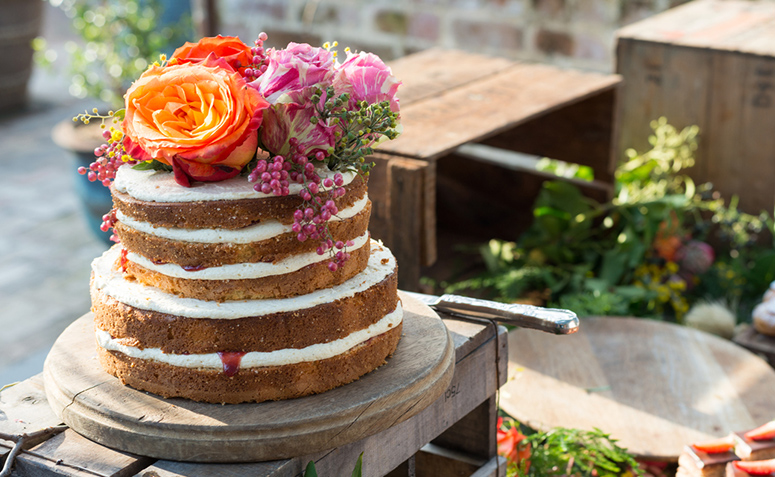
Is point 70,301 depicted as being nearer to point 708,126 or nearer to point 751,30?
point 708,126

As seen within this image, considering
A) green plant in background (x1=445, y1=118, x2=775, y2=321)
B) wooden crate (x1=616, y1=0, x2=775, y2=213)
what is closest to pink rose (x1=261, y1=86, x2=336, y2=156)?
green plant in background (x1=445, y1=118, x2=775, y2=321)

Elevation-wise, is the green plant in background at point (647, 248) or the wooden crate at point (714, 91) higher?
the wooden crate at point (714, 91)

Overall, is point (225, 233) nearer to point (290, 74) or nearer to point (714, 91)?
point (290, 74)

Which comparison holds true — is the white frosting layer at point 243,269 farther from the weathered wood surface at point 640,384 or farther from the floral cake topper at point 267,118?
the weathered wood surface at point 640,384

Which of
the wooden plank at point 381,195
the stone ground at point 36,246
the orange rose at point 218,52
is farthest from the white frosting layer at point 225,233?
the stone ground at point 36,246

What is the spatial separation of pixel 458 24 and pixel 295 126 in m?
2.83

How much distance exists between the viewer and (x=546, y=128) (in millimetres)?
2799

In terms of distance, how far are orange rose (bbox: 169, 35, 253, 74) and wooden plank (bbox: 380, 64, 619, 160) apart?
0.82 m

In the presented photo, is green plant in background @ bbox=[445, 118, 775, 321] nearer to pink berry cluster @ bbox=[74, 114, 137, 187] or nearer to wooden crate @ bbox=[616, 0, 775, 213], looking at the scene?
wooden crate @ bbox=[616, 0, 775, 213]

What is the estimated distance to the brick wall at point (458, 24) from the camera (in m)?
3.40

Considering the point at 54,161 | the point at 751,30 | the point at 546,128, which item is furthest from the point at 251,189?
the point at 54,161

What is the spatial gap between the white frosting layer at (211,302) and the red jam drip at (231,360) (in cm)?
5

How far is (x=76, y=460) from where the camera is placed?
110 cm

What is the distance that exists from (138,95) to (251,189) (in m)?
0.19
